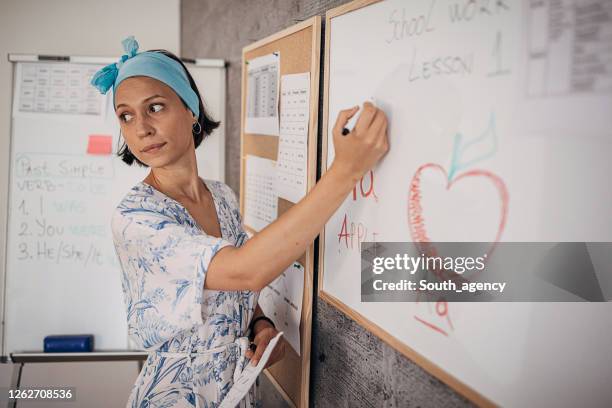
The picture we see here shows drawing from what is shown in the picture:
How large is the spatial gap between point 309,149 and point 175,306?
1.47 ft

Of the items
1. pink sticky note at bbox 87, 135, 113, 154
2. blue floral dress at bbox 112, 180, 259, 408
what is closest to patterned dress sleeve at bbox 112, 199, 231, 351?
blue floral dress at bbox 112, 180, 259, 408

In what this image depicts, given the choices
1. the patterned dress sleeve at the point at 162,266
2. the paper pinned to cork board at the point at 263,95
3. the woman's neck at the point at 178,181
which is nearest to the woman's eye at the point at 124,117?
the woman's neck at the point at 178,181

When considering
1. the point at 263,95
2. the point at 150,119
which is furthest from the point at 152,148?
the point at 263,95

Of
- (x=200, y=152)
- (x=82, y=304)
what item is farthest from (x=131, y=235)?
(x=82, y=304)

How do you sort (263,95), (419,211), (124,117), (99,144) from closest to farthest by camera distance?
(419,211) → (124,117) → (263,95) → (99,144)

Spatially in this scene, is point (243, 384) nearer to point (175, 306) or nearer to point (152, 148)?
point (175, 306)

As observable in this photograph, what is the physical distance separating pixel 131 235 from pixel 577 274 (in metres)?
0.73

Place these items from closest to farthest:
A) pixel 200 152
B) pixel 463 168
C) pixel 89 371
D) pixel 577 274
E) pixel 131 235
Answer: pixel 577 274, pixel 463 168, pixel 131 235, pixel 89 371, pixel 200 152

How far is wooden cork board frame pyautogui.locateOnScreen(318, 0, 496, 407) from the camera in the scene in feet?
2.07

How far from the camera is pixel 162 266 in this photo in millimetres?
882

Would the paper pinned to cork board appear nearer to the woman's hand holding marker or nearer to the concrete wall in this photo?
the concrete wall

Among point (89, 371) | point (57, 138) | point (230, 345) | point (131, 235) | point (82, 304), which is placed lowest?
point (89, 371)

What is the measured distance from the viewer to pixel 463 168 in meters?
0.63

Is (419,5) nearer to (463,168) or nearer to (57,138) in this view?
(463,168)
